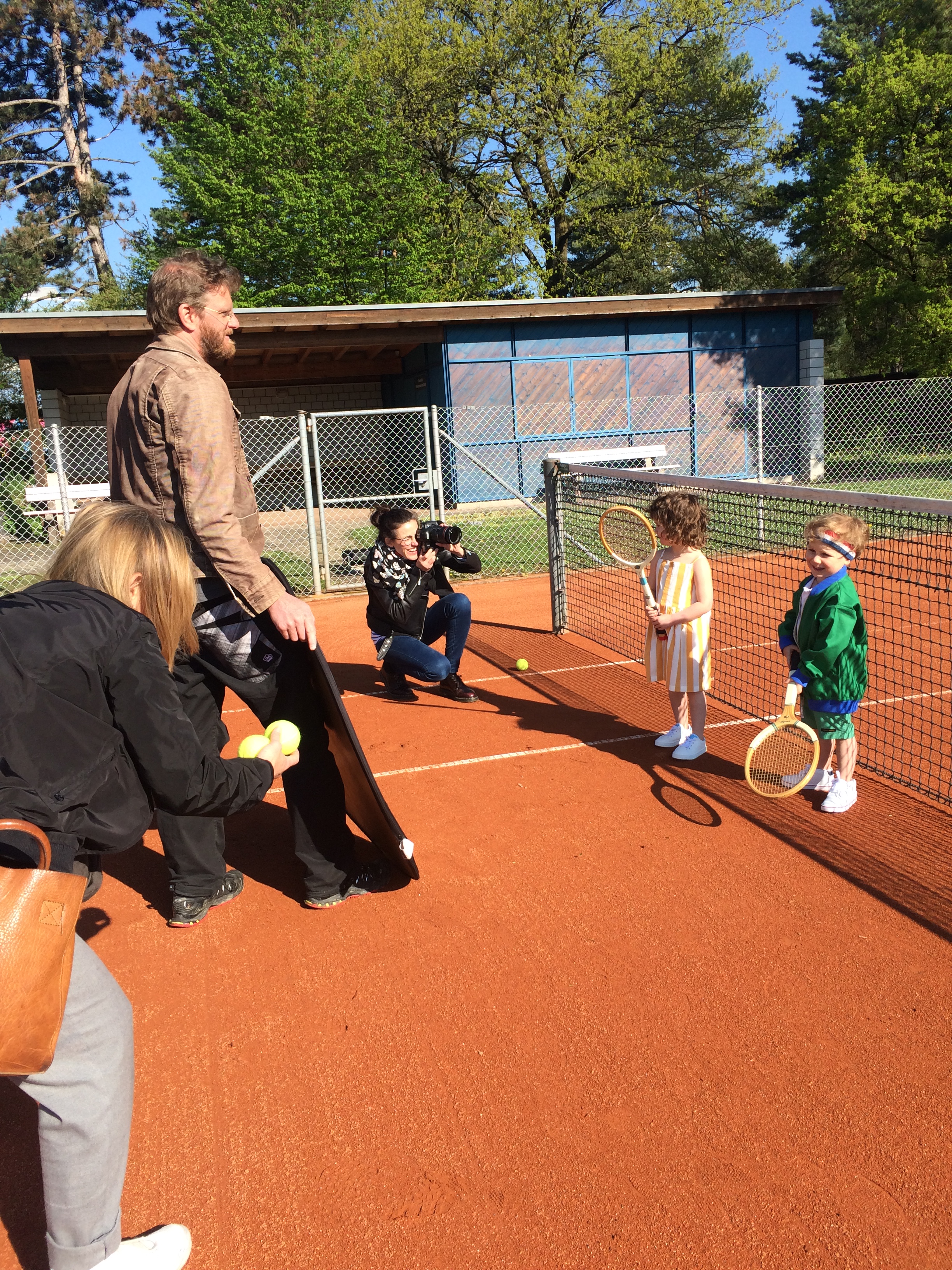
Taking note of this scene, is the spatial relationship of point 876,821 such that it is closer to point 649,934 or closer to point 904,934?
point 904,934

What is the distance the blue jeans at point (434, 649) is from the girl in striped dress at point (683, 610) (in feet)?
5.88

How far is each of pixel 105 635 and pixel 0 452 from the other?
55.8ft

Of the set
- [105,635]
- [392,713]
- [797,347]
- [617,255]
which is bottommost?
[392,713]

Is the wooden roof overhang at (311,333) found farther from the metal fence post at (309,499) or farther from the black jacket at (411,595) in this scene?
the black jacket at (411,595)

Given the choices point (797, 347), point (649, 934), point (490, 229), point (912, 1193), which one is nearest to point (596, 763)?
point (649, 934)

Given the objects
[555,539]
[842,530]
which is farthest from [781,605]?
[842,530]

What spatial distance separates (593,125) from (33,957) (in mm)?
34721

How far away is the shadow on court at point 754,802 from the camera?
382 centimetres

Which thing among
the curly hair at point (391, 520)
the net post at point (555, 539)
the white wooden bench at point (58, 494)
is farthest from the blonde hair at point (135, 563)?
the white wooden bench at point (58, 494)

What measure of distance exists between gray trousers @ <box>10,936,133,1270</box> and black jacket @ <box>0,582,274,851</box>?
302mm

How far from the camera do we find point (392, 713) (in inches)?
262

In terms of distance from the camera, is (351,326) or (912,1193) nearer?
(912,1193)

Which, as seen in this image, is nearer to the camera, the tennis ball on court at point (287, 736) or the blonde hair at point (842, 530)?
the tennis ball on court at point (287, 736)

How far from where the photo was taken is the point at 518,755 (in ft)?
18.4
